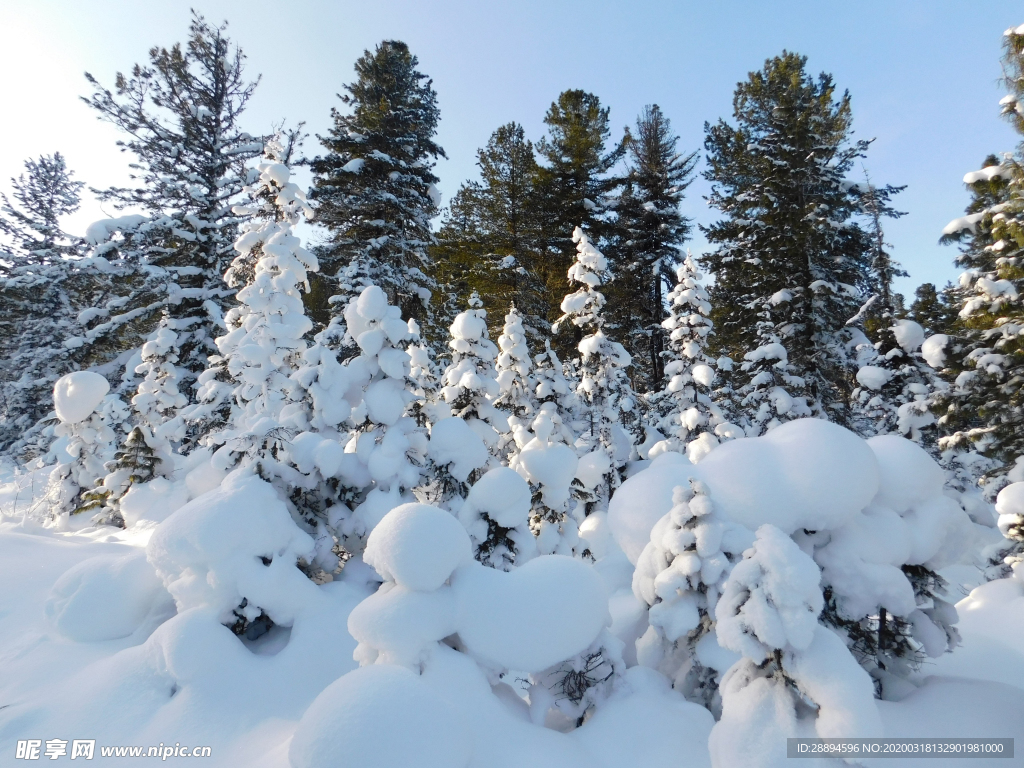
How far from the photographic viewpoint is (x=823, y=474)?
357 centimetres

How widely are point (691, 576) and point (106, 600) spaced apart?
5134mm

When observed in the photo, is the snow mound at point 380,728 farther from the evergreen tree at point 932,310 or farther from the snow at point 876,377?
the evergreen tree at point 932,310

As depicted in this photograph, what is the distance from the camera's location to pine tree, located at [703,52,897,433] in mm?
15914

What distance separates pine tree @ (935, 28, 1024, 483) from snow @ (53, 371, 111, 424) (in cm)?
1699

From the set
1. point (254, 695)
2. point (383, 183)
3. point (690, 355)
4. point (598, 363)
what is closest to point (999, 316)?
point (690, 355)

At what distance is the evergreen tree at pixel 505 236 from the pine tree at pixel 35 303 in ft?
47.6

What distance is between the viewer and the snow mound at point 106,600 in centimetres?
437

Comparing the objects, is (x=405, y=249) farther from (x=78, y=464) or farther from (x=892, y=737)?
(x=892, y=737)

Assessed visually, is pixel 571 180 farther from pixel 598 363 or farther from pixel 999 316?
pixel 999 316

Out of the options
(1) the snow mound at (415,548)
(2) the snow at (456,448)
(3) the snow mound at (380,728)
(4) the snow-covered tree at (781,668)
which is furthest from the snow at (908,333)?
(3) the snow mound at (380,728)

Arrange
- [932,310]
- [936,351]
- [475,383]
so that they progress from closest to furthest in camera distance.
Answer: [475,383]
[936,351]
[932,310]

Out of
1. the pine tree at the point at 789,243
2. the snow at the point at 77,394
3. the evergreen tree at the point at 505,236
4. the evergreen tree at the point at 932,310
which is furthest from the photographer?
the evergreen tree at the point at 932,310

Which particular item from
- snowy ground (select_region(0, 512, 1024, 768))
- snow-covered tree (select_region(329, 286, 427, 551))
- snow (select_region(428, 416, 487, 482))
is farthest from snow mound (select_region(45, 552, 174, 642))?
snow (select_region(428, 416, 487, 482))

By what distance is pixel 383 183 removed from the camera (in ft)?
54.3
